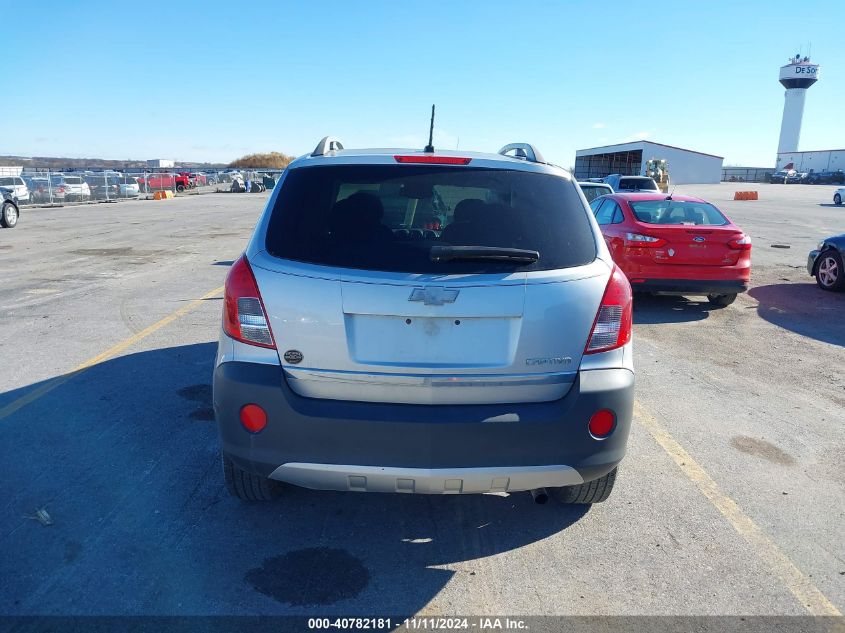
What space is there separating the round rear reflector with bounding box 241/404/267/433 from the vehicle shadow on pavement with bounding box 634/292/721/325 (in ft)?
20.7

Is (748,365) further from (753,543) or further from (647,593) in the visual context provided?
(647,593)

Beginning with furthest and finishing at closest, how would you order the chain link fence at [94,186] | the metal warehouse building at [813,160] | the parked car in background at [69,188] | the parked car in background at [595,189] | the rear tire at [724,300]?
the metal warehouse building at [813,160]
the parked car in background at [69,188]
the chain link fence at [94,186]
the parked car in background at [595,189]
the rear tire at [724,300]

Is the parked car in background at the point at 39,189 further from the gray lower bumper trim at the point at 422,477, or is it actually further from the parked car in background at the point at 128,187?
the gray lower bumper trim at the point at 422,477

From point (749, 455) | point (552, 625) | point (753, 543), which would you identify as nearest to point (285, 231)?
point (552, 625)

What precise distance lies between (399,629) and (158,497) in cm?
170

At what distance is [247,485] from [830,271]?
10.3 meters

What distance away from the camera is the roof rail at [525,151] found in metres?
3.64

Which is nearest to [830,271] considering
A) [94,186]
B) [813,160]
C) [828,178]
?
[94,186]

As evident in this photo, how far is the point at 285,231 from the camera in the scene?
302cm

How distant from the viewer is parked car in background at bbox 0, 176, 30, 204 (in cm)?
2930

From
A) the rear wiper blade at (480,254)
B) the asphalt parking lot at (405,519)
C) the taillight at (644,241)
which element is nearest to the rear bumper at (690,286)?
the taillight at (644,241)

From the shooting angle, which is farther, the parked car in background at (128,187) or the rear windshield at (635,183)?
the parked car in background at (128,187)

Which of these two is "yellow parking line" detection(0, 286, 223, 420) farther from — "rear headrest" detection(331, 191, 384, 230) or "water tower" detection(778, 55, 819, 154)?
"water tower" detection(778, 55, 819, 154)

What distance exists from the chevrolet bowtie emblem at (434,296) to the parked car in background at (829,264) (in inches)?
383
